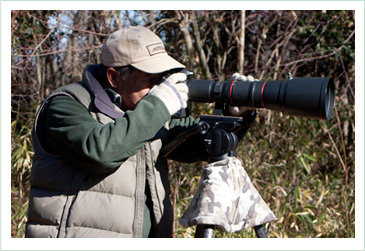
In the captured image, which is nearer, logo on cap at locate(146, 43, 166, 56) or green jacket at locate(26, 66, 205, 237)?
green jacket at locate(26, 66, 205, 237)

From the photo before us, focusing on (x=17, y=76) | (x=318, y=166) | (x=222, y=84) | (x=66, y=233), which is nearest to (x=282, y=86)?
(x=222, y=84)

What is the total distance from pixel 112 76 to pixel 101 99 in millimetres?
150

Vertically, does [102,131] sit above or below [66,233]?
above

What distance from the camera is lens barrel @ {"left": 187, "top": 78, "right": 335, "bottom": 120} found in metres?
1.61

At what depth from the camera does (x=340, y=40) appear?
443 centimetres

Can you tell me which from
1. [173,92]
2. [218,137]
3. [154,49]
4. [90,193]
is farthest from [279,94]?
[90,193]

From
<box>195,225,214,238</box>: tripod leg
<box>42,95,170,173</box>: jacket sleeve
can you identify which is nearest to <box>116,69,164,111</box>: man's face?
<box>42,95,170,173</box>: jacket sleeve

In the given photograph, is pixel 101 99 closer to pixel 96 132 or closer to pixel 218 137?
pixel 96 132

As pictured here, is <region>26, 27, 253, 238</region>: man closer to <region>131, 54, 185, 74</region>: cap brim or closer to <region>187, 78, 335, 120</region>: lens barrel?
<region>131, 54, 185, 74</region>: cap brim

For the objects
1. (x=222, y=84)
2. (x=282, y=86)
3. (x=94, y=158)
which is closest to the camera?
(x=94, y=158)

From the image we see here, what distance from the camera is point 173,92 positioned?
1640 millimetres

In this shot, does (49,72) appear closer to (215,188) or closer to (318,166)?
(318,166)

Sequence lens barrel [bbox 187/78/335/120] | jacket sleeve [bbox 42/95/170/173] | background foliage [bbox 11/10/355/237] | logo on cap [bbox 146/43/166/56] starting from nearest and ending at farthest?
jacket sleeve [bbox 42/95/170/173] → lens barrel [bbox 187/78/335/120] → logo on cap [bbox 146/43/166/56] → background foliage [bbox 11/10/355/237]

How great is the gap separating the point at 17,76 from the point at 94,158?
3305 millimetres
